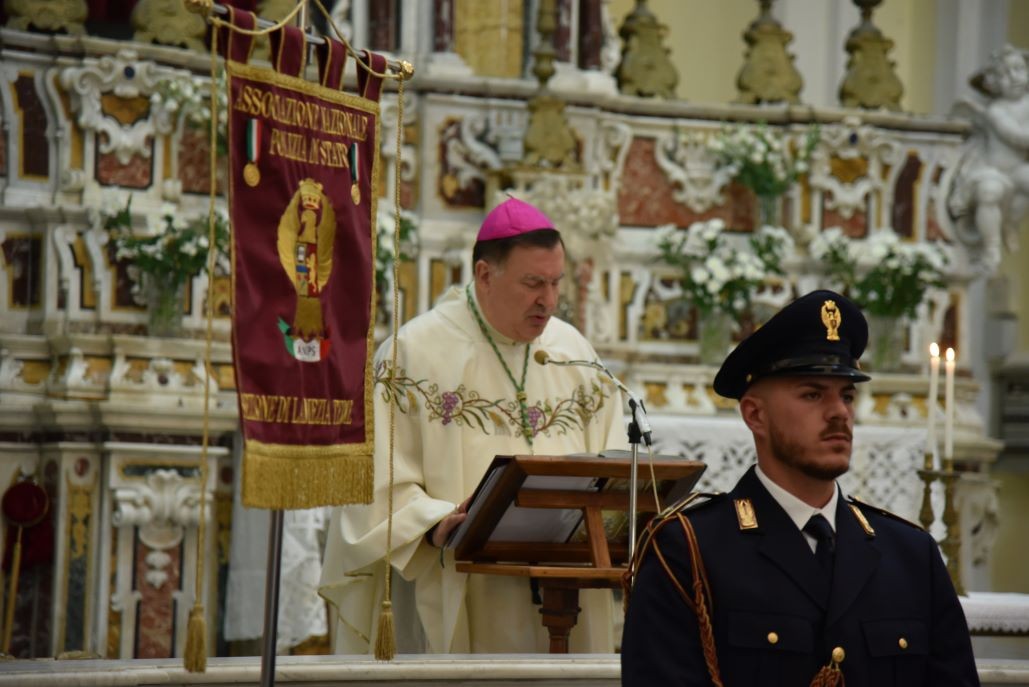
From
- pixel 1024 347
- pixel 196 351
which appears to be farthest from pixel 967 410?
pixel 196 351

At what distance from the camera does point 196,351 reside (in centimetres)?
756

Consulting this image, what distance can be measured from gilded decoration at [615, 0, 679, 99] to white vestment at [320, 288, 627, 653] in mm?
3571

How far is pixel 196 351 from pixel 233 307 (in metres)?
3.89

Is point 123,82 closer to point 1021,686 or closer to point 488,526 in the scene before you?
point 488,526

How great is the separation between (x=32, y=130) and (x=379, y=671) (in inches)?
164

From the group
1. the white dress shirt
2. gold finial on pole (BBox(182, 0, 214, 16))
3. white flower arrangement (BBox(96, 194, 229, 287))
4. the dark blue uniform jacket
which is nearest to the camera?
the dark blue uniform jacket

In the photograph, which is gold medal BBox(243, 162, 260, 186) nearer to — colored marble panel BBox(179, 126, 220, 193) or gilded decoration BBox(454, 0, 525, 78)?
colored marble panel BBox(179, 126, 220, 193)

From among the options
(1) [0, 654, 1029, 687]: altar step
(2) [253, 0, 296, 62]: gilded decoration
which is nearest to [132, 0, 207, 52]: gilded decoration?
(2) [253, 0, 296, 62]: gilded decoration

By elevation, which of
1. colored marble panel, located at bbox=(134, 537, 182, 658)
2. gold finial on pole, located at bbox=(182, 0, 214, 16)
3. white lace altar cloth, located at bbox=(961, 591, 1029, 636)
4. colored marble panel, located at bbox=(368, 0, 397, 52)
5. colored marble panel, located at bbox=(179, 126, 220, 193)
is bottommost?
colored marble panel, located at bbox=(134, 537, 182, 658)

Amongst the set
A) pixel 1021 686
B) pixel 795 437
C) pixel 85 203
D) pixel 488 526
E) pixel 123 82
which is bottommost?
pixel 1021 686

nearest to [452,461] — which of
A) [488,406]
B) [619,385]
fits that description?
[488,406]

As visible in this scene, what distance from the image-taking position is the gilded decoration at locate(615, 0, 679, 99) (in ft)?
28.7

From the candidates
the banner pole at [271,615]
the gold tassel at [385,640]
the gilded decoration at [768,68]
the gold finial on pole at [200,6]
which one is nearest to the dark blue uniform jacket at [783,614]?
the banner pole at [271,615]

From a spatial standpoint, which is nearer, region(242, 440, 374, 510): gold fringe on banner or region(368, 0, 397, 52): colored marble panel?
region(242, 440, 374, 510): gold fringe on banner
